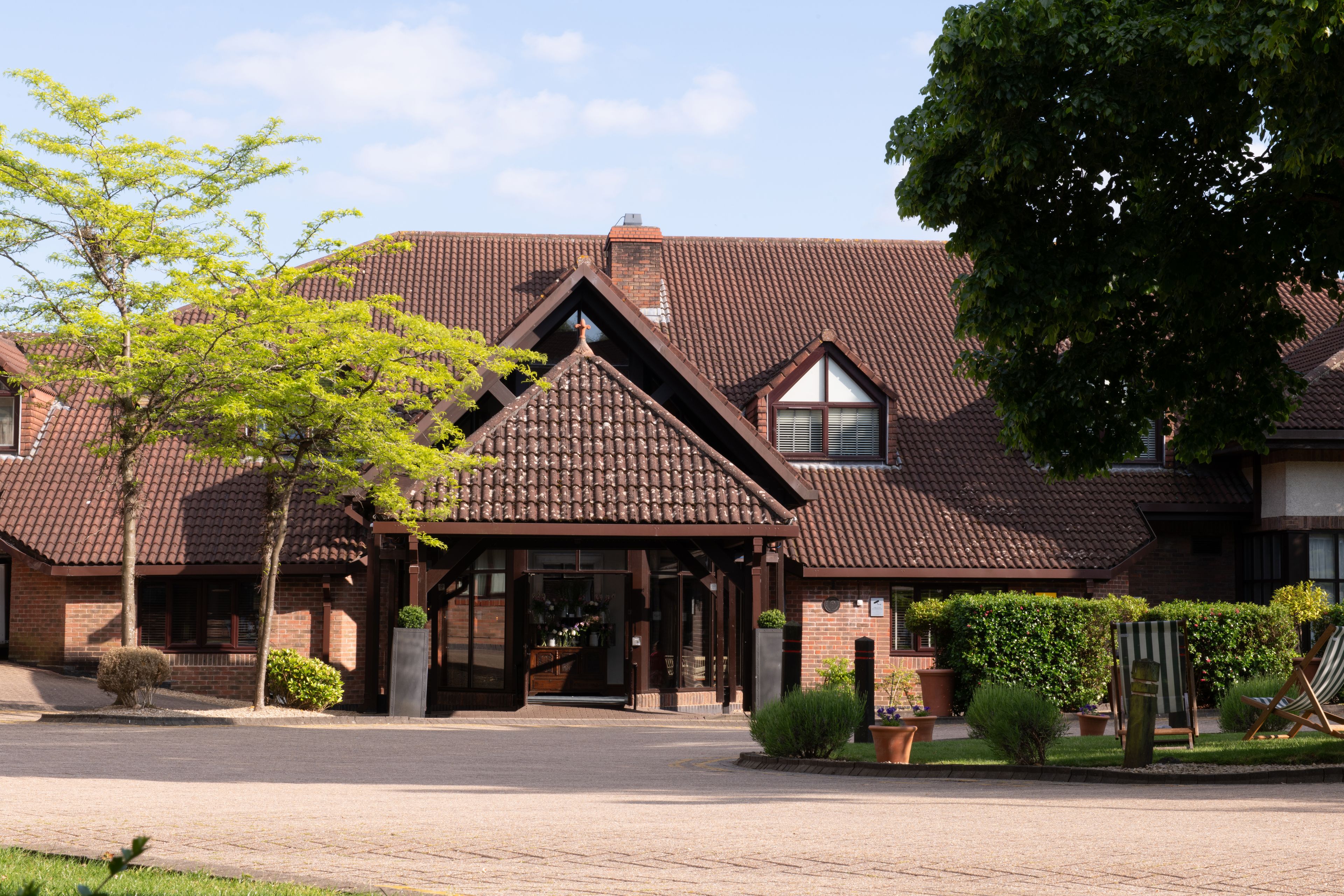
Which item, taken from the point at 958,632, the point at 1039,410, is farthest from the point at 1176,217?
the point at 958,632

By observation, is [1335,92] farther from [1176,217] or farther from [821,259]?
[821,259]

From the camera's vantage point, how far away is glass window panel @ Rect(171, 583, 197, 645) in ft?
78.5

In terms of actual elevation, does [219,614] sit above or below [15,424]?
below

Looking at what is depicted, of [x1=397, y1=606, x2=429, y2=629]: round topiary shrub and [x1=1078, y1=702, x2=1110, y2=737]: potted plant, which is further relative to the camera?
[x1=397, y1=606, x2=429, y2=629]: round topiary shrub

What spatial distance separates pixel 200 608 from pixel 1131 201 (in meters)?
17.1

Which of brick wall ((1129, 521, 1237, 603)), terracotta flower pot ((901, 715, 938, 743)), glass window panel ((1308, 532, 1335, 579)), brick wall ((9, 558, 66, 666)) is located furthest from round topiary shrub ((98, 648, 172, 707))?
glass window panel ((1308, 532, 1335, 579))

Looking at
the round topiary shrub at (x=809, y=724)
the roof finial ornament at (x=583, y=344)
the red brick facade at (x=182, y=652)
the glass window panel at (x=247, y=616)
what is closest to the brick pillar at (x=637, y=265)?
the roof finial ornament at (x=583, y=344)

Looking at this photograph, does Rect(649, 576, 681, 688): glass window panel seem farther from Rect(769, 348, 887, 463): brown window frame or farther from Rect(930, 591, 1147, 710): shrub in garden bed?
Rect(930, 591, 1147, 710): shrub in garden bed

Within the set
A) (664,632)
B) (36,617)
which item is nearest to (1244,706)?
(664,632)

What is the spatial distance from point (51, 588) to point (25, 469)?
2.42 m

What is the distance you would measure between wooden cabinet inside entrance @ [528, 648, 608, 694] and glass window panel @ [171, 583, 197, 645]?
19.8ft

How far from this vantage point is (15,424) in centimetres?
2505

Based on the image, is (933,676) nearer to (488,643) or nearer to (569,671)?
(569,671)

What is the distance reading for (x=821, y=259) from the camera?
102 feet
